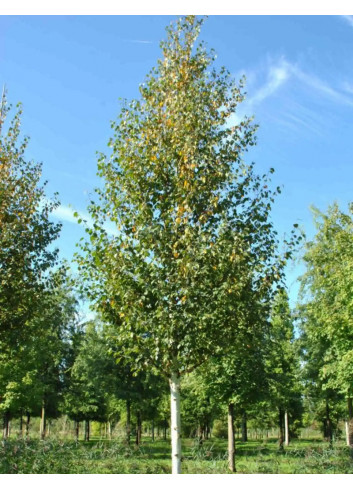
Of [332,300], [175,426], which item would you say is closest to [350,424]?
[332,300]

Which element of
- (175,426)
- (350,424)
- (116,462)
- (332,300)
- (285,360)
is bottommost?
(116,462)

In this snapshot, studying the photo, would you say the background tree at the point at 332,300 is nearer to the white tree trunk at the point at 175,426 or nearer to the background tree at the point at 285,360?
the background tree at the point at 285,360

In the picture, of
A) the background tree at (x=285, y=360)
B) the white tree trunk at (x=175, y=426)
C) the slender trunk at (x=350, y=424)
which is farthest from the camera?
the background tree at (x=285, y=360)

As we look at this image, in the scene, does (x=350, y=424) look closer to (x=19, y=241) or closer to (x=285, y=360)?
(x=285, y=360)

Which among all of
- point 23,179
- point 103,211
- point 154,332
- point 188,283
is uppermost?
point 23,179

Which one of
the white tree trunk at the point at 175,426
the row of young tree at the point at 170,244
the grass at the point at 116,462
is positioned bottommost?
the grass at the point at 116,462

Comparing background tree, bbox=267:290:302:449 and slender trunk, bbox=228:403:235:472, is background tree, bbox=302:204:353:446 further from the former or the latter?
slender trunk, bbox=228:403:235:472

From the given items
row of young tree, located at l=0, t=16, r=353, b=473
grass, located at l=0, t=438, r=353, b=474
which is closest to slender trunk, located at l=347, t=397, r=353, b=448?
grass, located at l=0, t=438, r=353, b=474

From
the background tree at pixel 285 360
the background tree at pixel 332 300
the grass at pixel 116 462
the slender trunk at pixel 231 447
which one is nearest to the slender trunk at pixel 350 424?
the background tree at pixel 332 300

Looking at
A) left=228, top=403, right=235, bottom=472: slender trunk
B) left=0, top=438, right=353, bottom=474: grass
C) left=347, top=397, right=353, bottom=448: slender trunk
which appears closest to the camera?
left=0, top=438, right=353, bottom=474: grass
